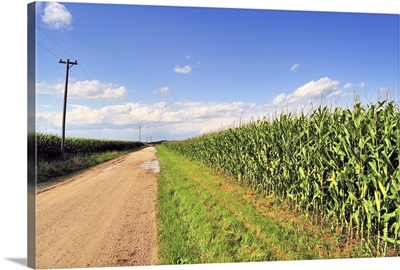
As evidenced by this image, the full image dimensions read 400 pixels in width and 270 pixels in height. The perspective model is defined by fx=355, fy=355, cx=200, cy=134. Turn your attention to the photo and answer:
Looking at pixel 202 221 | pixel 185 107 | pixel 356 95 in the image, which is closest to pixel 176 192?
pixel 202 221

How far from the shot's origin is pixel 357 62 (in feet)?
16.8

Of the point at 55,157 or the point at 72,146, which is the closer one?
the point at 55,157

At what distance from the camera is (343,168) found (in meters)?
5.35

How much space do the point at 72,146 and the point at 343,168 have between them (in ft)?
25.4

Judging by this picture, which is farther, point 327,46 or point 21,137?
point 327,46

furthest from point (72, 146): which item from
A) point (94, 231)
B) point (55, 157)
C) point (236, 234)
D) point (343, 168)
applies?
point (343, 168)

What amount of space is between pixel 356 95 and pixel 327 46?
2.78 feet

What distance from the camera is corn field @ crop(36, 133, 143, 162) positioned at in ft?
17.3

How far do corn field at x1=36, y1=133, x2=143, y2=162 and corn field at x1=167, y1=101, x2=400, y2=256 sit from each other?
4.06 meters

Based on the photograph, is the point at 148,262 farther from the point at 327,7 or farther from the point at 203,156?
the point at 203,156

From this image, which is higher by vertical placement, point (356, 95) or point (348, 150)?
point (356, 95)

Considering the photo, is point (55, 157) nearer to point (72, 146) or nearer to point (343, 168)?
point (72, 146)

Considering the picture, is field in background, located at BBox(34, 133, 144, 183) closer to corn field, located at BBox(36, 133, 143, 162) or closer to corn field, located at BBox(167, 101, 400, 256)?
corn field, located at BBox(36, 133, 143, 162)

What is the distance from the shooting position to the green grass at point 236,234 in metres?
4.55
